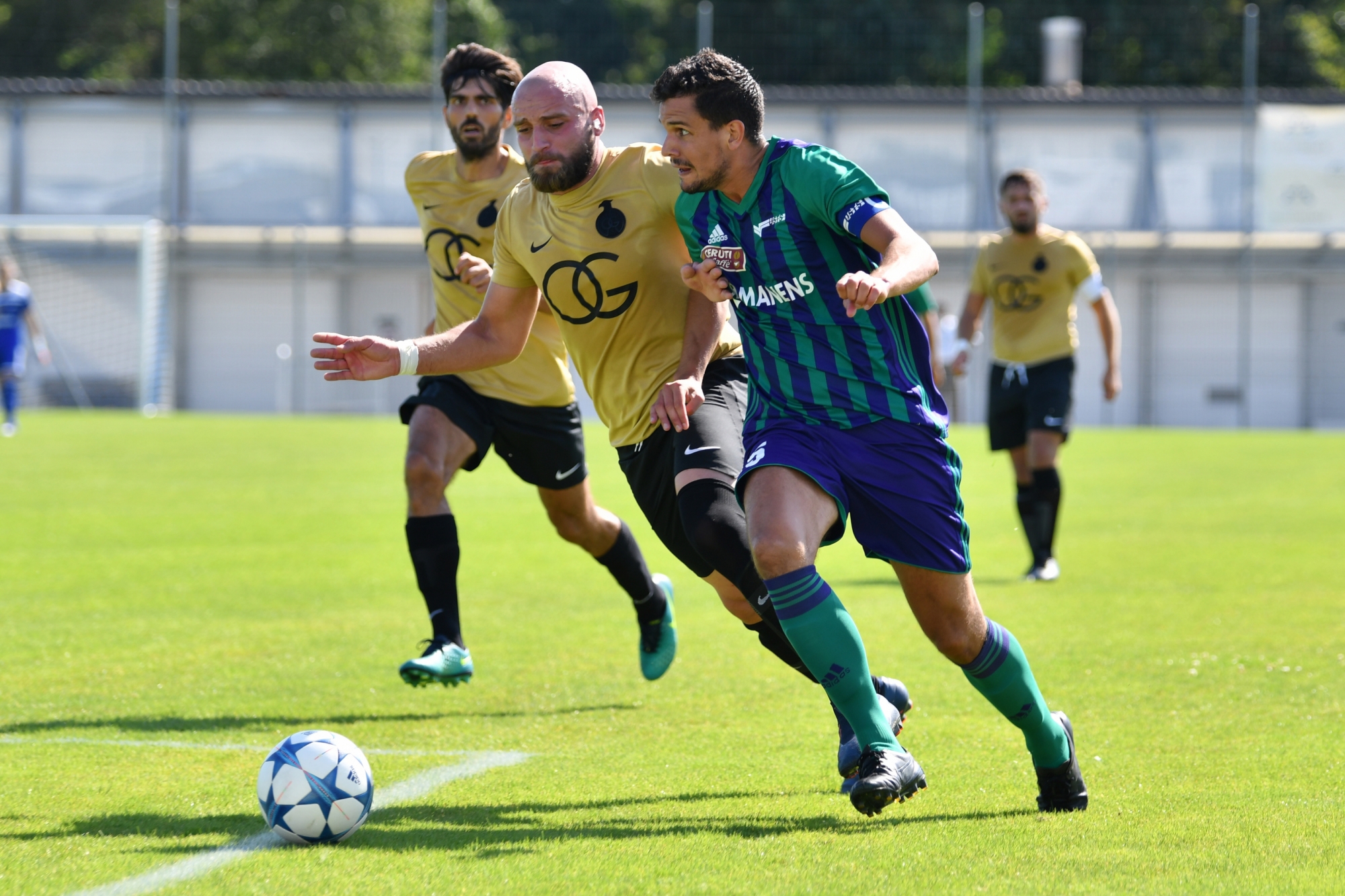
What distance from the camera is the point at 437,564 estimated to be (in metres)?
6.12

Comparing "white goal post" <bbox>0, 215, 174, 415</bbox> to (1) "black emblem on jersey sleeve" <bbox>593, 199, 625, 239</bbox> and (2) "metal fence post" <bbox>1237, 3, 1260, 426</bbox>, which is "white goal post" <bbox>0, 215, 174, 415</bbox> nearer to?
(2) "metal fence post" <bbox>1237, 3, 1260, 426</bbox>

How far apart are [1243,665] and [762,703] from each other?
2139 millimetres

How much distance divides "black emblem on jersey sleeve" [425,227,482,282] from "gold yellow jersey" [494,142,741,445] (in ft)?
4.61

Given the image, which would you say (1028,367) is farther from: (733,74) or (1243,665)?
(733,74)

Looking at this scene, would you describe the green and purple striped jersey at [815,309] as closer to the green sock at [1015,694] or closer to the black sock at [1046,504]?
the green sock at [1015,694]

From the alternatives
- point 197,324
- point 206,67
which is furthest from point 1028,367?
point 206,67

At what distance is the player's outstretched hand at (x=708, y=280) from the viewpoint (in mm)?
4324

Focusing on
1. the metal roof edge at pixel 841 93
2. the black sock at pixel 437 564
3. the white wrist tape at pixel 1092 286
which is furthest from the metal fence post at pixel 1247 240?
the black sock at pixel 437 564

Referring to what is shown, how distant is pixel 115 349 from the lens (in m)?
33.4

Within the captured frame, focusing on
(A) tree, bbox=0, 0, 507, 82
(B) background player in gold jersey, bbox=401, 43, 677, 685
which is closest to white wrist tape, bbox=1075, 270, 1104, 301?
(B) background player in gold jersey, bbox=401, 43, 677, 685

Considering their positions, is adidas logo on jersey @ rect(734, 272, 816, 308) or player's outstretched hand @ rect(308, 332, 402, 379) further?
Answer: player's outstretched hand @ rect(308, 332, 402, 379)

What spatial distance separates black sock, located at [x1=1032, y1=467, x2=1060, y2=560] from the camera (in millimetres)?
9781

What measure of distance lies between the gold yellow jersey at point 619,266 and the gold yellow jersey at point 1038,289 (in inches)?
220

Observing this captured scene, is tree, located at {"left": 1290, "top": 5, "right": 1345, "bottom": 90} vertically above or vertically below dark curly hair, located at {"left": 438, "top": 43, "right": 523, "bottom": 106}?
above
